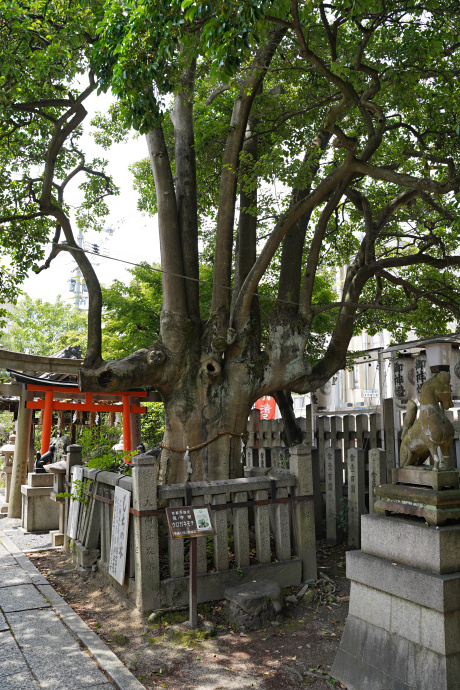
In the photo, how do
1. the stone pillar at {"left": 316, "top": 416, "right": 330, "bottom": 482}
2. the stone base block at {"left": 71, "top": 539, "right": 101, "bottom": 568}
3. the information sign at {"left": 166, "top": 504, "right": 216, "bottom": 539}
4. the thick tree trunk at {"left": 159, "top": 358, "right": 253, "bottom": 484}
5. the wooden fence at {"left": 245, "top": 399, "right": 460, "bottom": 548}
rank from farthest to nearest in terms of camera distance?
the stone pillar at {"left": 316, "top": 416, "right": 330, "bottom": 482}
the wooden fence at {"left": 245, "top": 399, "right": 460, "bottom": 548}
the thick tree trunk at {"left": 159, "top": 358, "right": 253, "bottom": 484}
the stone base block at {"left": 71, "top": 539, "right": 101, "bottom": 568}
the information sign at {"left": 166, "top": 504, "right": 216, "bottom": 539}

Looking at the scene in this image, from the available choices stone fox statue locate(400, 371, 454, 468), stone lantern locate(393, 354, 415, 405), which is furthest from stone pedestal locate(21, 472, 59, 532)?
stone fox statue locate(400, 371, 454, 468)

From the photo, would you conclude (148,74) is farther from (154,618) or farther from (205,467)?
(154,618)

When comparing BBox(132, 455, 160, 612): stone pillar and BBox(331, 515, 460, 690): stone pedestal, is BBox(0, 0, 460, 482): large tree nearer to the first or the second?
BBox(132, 455, 160, 612): stone pillar

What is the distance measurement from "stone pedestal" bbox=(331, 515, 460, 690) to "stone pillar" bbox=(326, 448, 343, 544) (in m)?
4.15

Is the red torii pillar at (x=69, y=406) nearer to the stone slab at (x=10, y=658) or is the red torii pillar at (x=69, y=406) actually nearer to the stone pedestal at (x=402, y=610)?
the stone slab at (x=10, y=658)

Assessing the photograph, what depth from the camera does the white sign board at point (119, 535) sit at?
20.5ft

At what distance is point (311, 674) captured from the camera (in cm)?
480

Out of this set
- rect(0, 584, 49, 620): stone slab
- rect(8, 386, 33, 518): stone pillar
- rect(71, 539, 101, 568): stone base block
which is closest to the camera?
rect(0, 584, 49, 620): stone slab

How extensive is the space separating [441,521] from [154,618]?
3.31 m

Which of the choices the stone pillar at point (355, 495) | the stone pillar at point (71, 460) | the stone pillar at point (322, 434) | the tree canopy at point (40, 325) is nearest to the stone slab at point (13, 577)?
the stone pillar at point (71, 460)

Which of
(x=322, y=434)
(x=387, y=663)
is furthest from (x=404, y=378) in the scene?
(x=387, y=663)

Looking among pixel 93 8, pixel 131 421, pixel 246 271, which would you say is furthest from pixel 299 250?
pixel 131 421

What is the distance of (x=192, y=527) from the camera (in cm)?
564

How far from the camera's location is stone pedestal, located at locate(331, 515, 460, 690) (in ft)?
13.2
